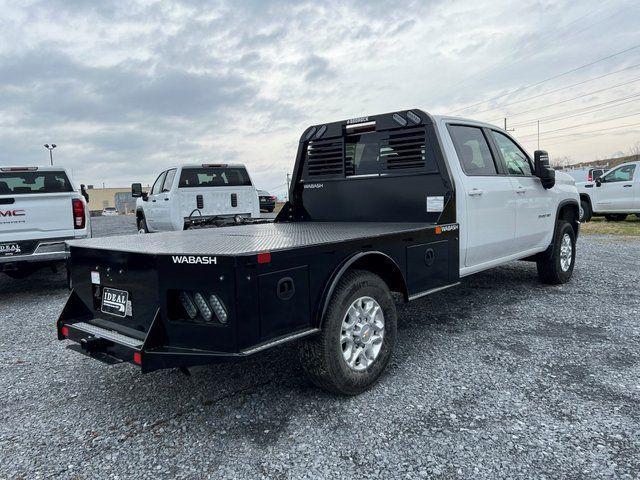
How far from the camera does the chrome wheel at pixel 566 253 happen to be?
6719 mm

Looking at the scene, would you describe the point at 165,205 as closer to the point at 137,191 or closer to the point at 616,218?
the point at 137,191

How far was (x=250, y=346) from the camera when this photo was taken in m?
2.73

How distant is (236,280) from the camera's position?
2.61 meters

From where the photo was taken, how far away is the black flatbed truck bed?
2701 mm

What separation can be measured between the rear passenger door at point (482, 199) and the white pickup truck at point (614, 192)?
35.7 feet

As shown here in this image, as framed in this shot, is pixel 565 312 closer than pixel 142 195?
Yes

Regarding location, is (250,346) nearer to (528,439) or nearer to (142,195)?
(528,439)

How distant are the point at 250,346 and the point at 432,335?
250 cm

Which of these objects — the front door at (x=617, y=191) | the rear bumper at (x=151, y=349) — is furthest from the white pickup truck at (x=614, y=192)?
the rear bumper at (x=151, y=349)

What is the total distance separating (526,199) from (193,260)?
444 centimetres

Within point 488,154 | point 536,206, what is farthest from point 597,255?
point 488,154

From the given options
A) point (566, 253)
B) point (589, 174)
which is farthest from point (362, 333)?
point (589, 174)

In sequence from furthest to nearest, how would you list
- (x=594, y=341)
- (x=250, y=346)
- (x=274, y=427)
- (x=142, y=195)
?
(x=142, y=195) < (x=594, y=341) < (x=274, y=427) < (x=250, y=346)

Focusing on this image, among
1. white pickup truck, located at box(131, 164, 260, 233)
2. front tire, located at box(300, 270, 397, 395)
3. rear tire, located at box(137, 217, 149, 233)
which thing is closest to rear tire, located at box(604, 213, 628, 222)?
white pickup truck, located at box(131, 164, 260, 233)
